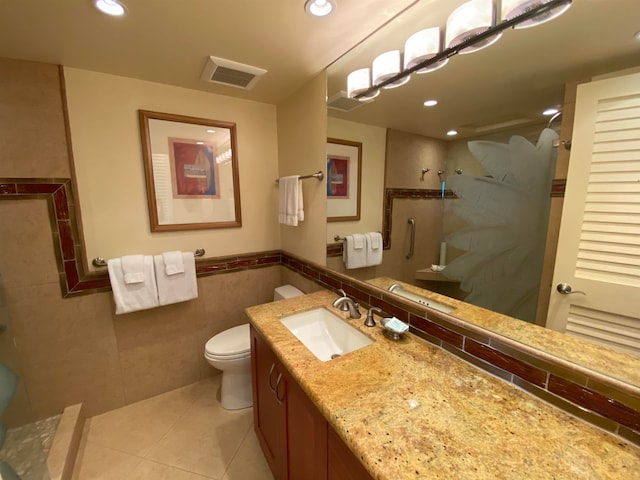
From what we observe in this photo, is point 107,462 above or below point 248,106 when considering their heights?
below

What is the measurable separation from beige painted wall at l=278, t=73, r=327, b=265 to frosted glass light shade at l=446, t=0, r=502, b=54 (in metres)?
0.81

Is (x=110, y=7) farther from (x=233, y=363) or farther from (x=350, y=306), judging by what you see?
(x=233, y=363)

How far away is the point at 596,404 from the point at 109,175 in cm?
247

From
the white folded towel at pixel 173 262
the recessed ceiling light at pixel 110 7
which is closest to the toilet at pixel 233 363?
the white folded towel at pixel 173 262

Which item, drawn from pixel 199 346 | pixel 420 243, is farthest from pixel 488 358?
pixel 199 346

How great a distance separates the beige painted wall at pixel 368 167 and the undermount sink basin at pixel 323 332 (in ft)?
1.75

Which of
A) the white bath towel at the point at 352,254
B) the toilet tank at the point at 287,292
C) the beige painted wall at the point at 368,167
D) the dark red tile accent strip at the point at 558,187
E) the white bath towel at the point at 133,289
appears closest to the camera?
the dark red tile accent strip at the point at 558,187

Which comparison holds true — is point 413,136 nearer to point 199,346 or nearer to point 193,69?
point 193,69

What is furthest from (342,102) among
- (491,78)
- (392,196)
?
(491,78)

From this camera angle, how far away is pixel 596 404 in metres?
0.69

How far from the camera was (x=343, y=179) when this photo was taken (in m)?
1.62

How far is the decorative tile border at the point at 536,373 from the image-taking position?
65 centimetres

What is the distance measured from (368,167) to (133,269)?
1626mm

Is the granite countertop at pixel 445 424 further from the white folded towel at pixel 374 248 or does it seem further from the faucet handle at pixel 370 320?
the white folded towel at pixel 374 248
